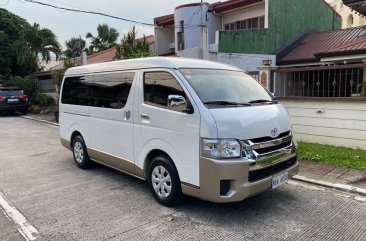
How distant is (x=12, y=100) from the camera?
1917cm

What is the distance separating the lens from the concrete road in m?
3.89

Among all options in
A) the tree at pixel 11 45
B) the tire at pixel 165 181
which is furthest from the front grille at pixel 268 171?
the tree at pixel 11 45

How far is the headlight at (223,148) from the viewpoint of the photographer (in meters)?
3.95

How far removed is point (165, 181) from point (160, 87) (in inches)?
52.6

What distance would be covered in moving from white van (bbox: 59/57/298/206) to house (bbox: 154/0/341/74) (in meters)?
9.80

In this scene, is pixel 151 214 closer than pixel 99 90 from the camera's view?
Yes

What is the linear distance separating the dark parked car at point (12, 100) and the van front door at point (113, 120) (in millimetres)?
15008

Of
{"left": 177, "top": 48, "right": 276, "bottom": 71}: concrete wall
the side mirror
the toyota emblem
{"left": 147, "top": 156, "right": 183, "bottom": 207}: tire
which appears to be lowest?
{"left": 147, "top": 156, "right": 183, "bottom": 207}: tire

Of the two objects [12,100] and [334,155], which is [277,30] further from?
[12,100]

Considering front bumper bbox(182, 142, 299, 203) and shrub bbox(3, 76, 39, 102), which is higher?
shrub bbox(3, 76, 39, 102)

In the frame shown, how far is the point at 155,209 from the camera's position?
15.1ft

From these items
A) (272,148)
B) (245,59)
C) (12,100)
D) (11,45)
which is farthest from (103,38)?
(272,148)

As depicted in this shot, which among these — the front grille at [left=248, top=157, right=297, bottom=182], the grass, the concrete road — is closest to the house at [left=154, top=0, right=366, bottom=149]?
the grass

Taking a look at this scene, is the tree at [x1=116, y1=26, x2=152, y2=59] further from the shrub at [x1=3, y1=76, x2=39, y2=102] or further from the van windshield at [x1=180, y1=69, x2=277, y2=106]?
the shrub at [x1=3, y1=76, x2=39, y2=102]
